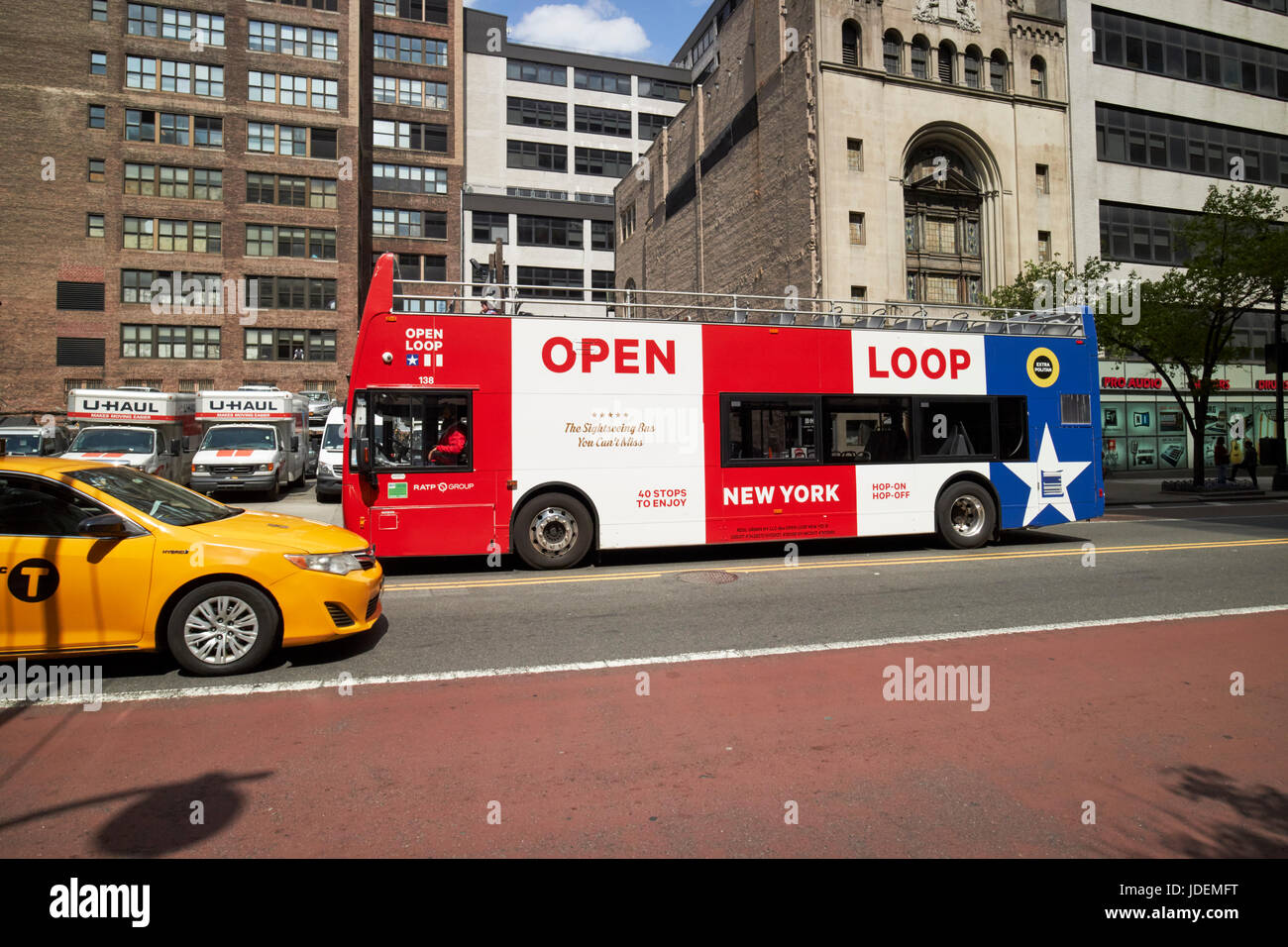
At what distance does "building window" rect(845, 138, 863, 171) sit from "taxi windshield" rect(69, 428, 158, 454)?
2547 centimetres

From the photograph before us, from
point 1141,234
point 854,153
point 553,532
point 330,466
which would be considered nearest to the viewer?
point 553,532

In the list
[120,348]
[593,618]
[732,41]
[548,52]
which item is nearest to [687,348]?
[593,618]

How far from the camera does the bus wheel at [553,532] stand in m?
10.6

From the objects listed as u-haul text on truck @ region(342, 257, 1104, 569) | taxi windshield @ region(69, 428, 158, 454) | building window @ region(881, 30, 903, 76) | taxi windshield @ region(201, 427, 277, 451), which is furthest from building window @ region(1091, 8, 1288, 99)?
taxi windshield @ region(69, 428, 158, 454)

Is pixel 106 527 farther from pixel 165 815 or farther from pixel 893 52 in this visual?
pixel 893 52

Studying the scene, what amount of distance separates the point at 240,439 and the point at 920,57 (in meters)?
29.2

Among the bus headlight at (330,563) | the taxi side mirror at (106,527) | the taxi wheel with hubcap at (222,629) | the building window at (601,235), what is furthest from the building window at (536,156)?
the taxi wheel with hubcap at (222,629)

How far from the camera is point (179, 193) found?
1834 inches

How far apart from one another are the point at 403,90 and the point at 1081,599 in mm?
57913

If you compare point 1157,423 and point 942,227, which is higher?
point 942,227

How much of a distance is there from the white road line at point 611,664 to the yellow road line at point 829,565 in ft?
11.2

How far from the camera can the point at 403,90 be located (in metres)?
54.4

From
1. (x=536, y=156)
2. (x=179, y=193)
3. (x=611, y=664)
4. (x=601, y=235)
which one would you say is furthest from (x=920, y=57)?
(x=179, y=193)

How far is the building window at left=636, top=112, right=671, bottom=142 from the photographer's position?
67812 mm
